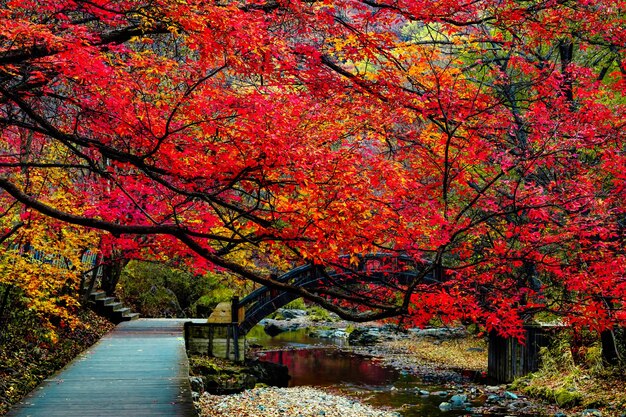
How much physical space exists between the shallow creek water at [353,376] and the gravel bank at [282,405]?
985mm

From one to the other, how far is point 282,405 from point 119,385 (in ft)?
14.5

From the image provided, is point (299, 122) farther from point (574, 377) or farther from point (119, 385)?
point (574, 377)

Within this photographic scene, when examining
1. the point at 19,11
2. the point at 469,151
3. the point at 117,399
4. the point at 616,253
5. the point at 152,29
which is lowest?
the point at 117,399

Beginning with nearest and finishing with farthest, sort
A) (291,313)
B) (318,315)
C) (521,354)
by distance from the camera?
(521,354), (291,313), (318,315)

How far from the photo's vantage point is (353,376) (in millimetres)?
18312

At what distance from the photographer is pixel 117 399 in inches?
338

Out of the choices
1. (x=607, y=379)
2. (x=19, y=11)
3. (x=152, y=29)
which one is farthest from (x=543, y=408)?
(x=19, y=11)

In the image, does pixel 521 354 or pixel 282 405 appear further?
pixel 521 354

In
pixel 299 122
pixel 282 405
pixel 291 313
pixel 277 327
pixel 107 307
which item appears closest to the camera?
pixel 299 122

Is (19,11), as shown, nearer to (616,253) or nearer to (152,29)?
(152,29)

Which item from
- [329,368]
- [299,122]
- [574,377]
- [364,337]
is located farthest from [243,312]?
[299,122]

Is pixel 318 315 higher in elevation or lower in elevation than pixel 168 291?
lower

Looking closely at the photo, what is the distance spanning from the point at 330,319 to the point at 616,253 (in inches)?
985

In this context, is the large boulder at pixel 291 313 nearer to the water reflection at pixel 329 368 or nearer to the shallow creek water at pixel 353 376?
the shallow creek water at pixel 353 376
